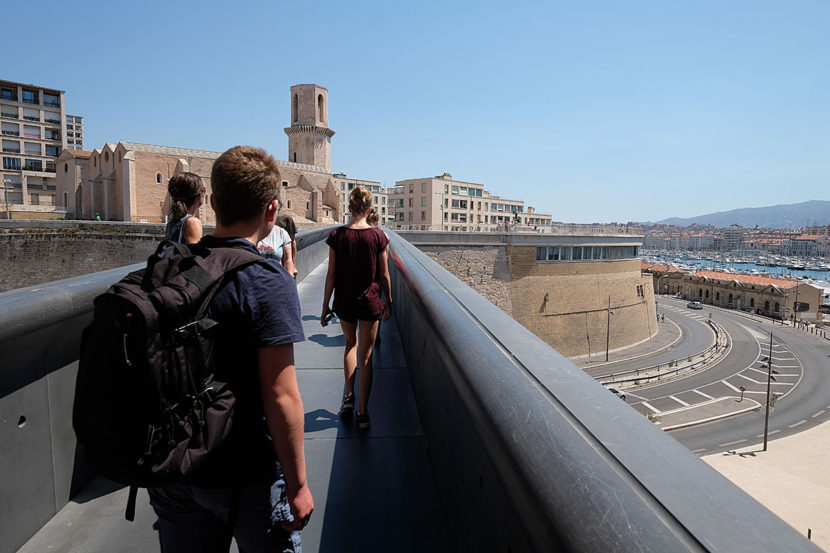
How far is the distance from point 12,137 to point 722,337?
82.6 meters

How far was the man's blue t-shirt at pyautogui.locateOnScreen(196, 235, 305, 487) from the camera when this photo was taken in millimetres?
1502

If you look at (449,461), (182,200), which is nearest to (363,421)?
(449,461)

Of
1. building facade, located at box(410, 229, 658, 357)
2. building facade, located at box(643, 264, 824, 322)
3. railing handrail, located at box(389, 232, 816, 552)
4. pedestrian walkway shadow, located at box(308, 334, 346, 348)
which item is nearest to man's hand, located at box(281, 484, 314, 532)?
railing handrail, located at box(389, 232, 816, 552)

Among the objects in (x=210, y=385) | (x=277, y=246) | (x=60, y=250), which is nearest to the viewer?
(x=210, y=385)

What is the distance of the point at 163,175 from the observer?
49.3 m

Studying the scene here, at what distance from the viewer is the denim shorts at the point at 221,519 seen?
161cm

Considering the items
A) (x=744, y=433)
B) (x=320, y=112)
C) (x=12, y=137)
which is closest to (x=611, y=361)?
(x=744, y=433)

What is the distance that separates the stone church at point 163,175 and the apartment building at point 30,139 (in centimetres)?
525

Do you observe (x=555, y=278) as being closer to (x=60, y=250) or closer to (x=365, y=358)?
(x=60, y=250)

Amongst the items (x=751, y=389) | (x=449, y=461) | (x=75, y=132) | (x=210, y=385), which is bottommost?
(x=751, y=389)

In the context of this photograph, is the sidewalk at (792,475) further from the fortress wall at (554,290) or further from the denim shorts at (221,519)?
the denim shorts at (221,519)

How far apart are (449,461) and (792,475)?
27.5m

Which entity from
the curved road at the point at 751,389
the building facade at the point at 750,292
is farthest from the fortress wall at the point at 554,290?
the building facade at the point at 750,292

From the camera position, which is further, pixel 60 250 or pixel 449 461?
pixel 60 250
